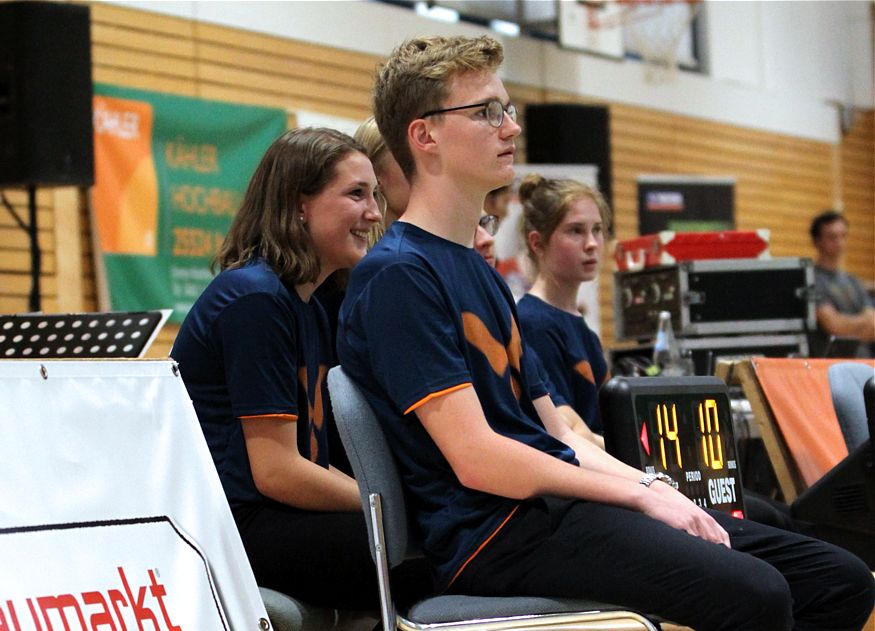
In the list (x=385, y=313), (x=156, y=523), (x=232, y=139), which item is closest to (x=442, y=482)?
(x=385, y=313)

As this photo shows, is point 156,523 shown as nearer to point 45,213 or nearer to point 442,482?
point 442,482

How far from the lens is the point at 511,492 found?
6.93 feet

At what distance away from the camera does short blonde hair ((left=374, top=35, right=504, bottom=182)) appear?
232cm

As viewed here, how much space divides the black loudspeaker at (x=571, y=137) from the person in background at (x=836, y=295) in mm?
1772

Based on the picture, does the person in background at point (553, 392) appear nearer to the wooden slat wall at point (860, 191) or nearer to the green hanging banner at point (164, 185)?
the green hanging banner at point (164, 185)

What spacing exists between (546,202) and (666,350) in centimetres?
102

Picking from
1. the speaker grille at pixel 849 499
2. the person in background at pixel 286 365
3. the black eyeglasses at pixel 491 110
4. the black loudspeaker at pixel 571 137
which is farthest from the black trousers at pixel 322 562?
the black loudspeaker at pixel 571 137

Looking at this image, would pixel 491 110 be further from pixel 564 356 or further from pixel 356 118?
pixel 356 118

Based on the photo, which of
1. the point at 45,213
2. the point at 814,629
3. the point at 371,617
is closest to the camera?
the point at 814,629

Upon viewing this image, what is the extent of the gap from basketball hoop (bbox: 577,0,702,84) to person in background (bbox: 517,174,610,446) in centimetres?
595

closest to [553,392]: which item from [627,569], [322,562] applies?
[322,562]

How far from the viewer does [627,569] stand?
205 centimetres

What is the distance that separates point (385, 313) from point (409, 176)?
1.16 ft

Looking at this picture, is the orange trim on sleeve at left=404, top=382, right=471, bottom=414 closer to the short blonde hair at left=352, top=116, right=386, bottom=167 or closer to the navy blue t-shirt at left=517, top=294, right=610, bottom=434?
the short blonde hair at left=352, top=116, right=386, bottom=167
